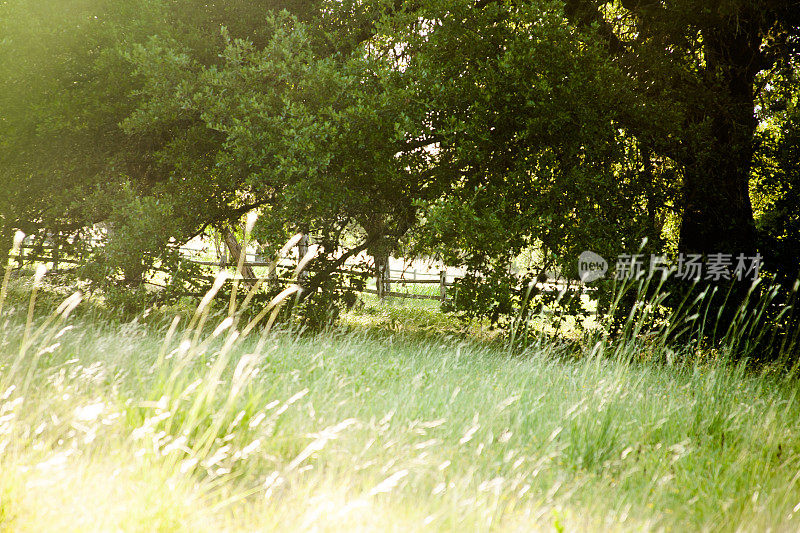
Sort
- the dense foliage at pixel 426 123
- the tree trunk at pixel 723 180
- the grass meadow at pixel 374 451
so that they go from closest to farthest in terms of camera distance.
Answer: the grass meadow at pixel 374 451 → the dense foliage at pixel 426 123 → the tree trunk at pixel 723 180

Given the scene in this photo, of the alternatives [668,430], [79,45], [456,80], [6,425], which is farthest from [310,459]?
[79,45]

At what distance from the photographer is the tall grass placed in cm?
277

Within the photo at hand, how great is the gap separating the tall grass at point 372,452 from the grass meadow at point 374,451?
0.05ft

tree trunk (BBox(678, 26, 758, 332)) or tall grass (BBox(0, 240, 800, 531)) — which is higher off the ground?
tree trunk (BBox(678, 26, 758, 332))

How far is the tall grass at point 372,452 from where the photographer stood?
9.10 ft

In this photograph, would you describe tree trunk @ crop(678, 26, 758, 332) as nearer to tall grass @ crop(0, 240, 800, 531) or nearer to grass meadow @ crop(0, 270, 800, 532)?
grass meadow @ crop(0, 270, 800, 532)

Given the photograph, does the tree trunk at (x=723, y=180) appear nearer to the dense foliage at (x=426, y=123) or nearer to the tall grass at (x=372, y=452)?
the dense foliage at (x=426, y=123)

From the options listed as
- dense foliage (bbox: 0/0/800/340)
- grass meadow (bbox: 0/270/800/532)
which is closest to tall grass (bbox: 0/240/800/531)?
grass meadow (bbox: 0/270/800/532)

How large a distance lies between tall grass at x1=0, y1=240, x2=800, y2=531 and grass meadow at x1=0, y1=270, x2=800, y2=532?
0.05ft

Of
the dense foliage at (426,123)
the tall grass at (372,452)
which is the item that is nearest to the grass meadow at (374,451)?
the tall grass at (372,452)

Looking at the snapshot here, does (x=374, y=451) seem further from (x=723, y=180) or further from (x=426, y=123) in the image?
(x=723, y=180)

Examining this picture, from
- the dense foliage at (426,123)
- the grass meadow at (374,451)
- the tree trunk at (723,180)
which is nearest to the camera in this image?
the grass meadow at (374,451)

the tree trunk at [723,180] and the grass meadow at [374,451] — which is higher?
the tree trunk at [723,180]

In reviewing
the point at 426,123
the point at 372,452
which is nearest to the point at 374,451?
the point at 372,452
